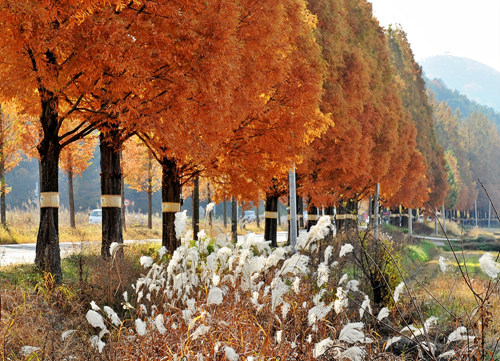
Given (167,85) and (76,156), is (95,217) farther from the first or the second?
(167,85)

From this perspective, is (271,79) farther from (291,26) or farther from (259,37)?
(291,26)

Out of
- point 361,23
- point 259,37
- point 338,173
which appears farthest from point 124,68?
point 361,23

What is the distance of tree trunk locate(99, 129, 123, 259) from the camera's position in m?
13.5

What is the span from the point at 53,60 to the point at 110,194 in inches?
153

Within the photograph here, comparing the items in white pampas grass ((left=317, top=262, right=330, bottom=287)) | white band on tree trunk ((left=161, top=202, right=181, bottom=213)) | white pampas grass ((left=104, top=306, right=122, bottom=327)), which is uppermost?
white band on tree trunk ((left=161, top=202, right=181, bottom=213))

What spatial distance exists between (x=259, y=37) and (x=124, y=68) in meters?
3.41

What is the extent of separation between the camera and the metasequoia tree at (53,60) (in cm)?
915

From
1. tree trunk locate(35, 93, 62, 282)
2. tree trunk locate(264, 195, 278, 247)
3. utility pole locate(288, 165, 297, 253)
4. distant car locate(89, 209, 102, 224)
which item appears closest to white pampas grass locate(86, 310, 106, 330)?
tree trunk locate(35, 93, 62, 282)

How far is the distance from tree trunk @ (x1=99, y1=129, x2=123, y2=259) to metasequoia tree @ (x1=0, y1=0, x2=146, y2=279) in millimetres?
1752

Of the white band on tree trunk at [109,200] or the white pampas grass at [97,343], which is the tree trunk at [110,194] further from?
the white pampas grass at [97,343]

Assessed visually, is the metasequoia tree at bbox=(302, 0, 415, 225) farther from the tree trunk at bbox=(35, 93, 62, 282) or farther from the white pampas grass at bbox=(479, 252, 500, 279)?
the white pampas grass at bbox=(479, 252, 500, 279)

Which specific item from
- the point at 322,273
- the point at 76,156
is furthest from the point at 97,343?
the point at 76,156

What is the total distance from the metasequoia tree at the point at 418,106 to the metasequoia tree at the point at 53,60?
32.3 metres

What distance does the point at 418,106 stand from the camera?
47.0 meters
